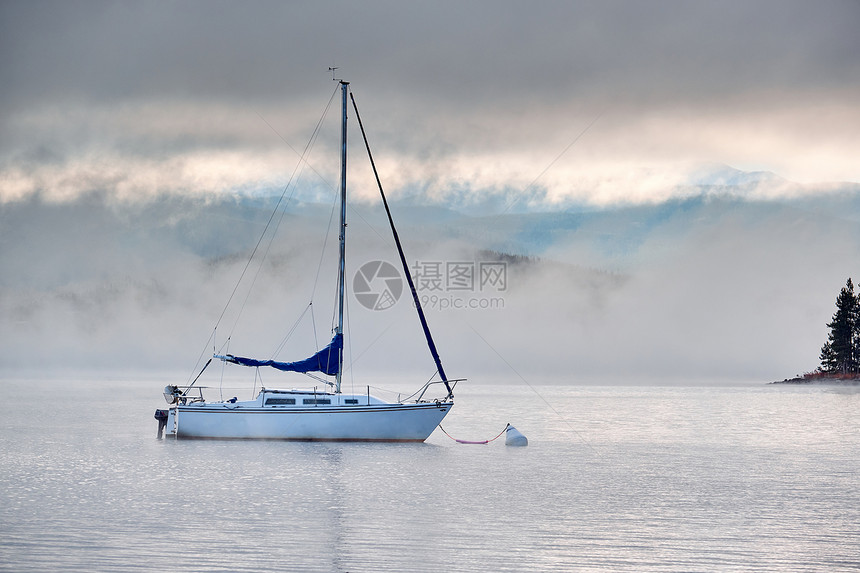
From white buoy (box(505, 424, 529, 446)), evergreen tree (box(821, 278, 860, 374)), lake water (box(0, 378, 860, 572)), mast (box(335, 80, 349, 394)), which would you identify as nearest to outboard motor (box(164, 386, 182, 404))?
lake water (box(0, 378, 860, 572))

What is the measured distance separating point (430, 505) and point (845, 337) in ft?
517

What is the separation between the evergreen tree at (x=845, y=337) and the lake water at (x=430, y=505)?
10637 centimetres

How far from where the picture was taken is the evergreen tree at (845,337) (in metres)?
162

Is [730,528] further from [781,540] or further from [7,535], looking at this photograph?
[7,535]

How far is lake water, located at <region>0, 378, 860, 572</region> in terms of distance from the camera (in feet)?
76.0

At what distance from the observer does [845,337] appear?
170250mm

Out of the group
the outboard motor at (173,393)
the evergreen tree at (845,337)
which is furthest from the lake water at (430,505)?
the evergreen tree at (845,337)

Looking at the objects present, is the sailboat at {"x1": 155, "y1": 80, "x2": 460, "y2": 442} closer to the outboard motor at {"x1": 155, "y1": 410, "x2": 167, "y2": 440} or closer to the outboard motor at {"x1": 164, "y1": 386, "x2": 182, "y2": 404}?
the outboard motor at {"x1": 164, "y1": 386, "x2": 182, "y2": 404}

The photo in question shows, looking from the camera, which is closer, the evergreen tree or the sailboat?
the sailboat

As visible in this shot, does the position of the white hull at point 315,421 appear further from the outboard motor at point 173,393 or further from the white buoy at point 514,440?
the white buoy at point 514,440

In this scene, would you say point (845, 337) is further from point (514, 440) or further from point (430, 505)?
point (430, 505)

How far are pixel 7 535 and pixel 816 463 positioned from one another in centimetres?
4045

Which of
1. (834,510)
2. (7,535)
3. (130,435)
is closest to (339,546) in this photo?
(7,535)

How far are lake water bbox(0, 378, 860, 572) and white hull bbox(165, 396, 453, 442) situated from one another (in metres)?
1.06
